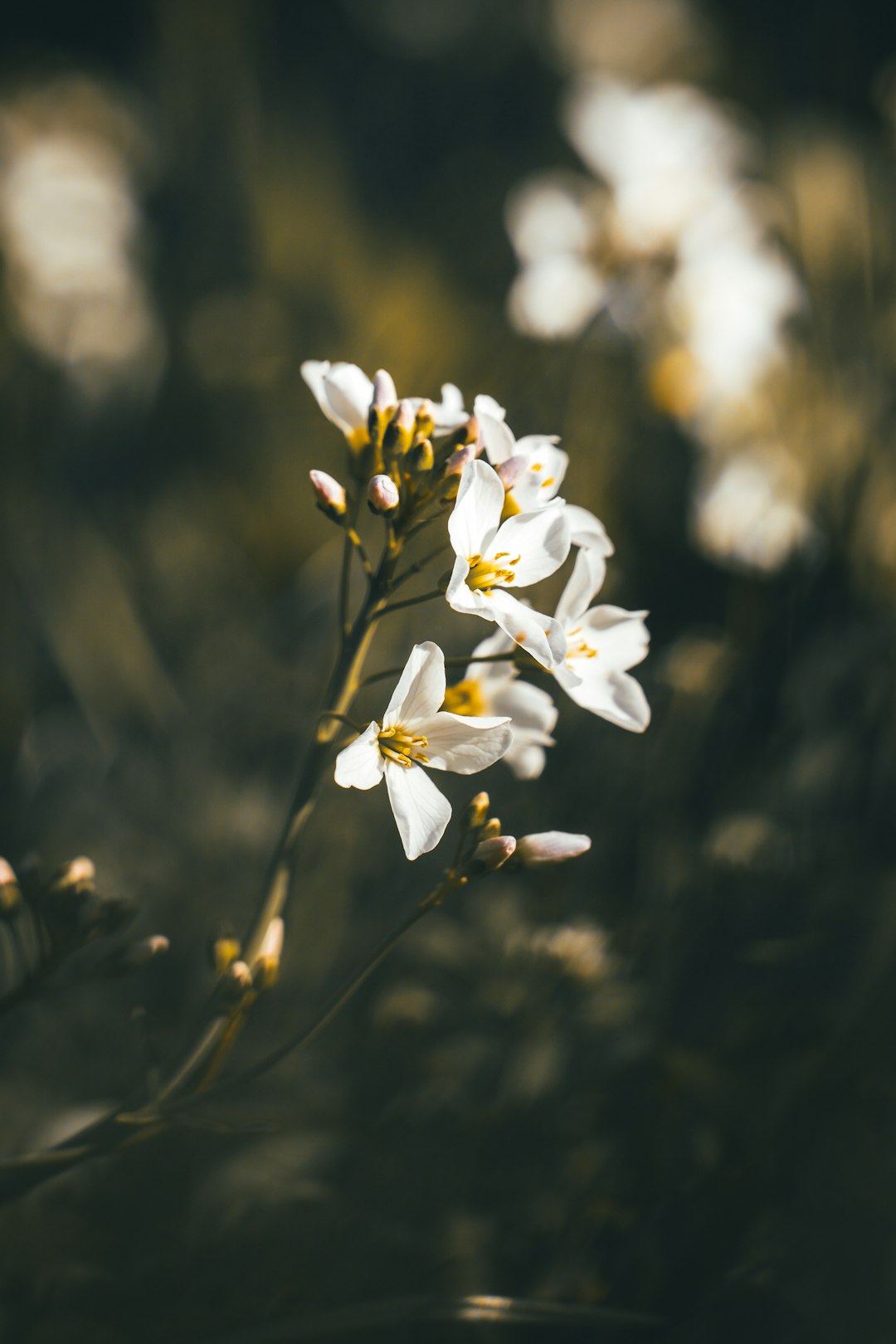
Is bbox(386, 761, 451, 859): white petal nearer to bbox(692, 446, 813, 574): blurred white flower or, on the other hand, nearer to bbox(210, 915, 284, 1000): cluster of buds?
bbox(210, 915, 284, 1000): cluster of buds

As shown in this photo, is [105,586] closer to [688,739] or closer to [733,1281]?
[688,739]


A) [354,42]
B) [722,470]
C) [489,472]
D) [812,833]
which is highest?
[354,42]

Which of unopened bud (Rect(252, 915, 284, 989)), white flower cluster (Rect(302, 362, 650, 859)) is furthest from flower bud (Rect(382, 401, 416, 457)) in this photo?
unopened bud (Rect(252, 915, 284, 989))

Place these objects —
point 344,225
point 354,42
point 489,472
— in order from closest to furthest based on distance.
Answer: point 489,472 < point 344,225 < point 354,42

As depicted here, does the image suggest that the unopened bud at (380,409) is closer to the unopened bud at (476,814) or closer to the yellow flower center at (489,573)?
the yellow flower center at (489,573)

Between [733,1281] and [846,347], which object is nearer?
[733,1281]

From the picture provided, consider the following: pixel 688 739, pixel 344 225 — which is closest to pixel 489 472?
pixel 688 739

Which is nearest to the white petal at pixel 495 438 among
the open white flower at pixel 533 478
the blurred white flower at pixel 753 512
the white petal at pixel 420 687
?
the open white flower at pixel 533 478
